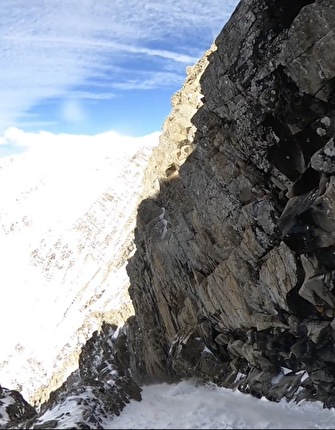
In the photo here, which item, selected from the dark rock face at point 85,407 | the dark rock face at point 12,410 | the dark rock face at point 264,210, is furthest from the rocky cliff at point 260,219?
the dark rock face at point 12,410

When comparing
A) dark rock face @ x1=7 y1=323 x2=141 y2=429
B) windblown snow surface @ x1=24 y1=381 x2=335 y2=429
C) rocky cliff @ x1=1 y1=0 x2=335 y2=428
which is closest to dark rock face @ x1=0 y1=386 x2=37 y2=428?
dark rock face @ x1=7 y1=323 x2=141 y2=429

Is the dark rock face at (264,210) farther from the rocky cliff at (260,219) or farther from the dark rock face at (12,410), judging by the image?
the dark rock face at (12,410)

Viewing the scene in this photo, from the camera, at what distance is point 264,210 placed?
26.3m

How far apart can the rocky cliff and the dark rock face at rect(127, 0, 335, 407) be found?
68mm

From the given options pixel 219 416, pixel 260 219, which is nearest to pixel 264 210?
pixel 260 219

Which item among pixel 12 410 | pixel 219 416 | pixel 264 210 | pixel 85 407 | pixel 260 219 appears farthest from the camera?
pixel 12 410

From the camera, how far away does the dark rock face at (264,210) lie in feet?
70.9

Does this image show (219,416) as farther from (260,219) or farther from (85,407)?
(260,219)

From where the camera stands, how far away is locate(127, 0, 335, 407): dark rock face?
21609mm

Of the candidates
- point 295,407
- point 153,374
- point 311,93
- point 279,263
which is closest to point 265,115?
point 311,93

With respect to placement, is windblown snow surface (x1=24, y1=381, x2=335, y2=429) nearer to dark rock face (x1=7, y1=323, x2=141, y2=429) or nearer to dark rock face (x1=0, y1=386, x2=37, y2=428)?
dark rock face (x1=7, y1=323, x2=141, y2=429)

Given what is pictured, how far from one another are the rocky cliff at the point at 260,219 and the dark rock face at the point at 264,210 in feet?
0.22

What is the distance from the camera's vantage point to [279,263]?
2553cm

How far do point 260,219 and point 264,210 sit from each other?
2.29ft
